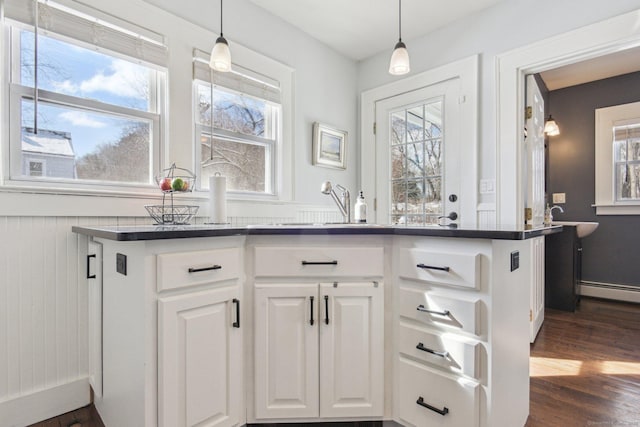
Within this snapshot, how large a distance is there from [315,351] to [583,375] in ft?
5.83

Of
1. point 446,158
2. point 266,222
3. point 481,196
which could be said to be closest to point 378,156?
point 446,158

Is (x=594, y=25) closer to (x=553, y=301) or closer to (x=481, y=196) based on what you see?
(x=481, y=196)

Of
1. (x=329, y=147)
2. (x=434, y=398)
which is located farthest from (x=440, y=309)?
(x=329, y=147)

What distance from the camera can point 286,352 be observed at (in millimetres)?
1457

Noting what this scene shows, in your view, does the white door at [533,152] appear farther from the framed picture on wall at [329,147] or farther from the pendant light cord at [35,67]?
the pendant light cord at [35,67]

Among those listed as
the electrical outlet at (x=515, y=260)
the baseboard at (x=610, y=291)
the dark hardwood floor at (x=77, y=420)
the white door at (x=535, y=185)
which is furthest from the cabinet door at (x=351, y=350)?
the baseboard at (x=610, y=291)

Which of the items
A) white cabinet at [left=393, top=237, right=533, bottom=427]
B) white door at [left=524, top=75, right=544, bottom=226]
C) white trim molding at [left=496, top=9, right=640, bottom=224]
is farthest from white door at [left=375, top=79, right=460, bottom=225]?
white cabinet at [left=393, top=237, right=533, bottom=427]

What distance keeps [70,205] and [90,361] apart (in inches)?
32.2

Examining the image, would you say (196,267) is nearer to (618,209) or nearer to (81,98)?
(81,98)

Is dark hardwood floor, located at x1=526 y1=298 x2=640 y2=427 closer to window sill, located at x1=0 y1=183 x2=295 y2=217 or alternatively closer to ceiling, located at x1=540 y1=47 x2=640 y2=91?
window sill, located at x1=0 y1=183 x2=295 y2=217

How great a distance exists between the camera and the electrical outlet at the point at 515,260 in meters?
1.35

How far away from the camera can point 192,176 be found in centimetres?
216

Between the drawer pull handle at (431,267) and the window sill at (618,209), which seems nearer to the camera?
the drawer pull handle at (431,267)

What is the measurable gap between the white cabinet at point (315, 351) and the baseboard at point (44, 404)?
1017 mm
